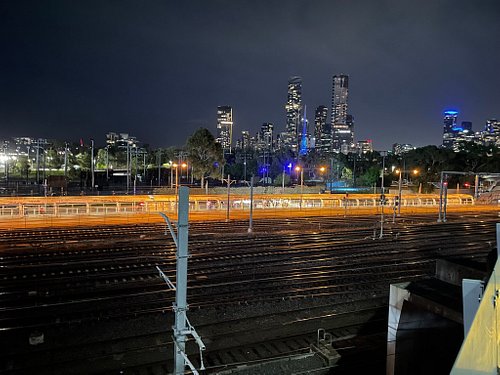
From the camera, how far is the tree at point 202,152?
53500 millimetres

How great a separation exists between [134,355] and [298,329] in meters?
4.99

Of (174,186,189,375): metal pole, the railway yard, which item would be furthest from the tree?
(174,186,189,375): metal pole

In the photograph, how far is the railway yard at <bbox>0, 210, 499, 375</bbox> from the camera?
35.2 feet

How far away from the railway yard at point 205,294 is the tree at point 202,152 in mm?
27345

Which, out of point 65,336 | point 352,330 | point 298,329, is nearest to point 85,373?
point 65,336

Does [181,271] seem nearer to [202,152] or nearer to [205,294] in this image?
→ [205,294]

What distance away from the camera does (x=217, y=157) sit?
→ 54281mm

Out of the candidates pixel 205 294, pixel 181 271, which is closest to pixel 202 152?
pixel 205 294

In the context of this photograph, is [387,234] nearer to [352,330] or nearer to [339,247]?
[339,247]

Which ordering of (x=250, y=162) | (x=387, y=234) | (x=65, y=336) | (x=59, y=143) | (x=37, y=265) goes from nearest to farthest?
(x=65, y=336)
(x=37, y=265)
(x=387, y=234)
(x=59, y=143)
(x=250, y=162)

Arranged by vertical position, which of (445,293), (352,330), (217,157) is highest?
(217,157)

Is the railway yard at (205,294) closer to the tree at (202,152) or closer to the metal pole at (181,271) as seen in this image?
the metal pole at (181,271)

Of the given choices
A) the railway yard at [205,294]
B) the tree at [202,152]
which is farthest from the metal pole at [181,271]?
Result: the tree at [202,152]

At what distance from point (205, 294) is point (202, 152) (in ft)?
133
